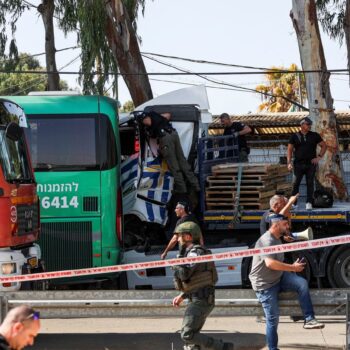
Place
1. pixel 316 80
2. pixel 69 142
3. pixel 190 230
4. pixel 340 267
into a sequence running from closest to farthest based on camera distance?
pixel 190 230 < pixel 69 142 < pixel 340 267 < pixel 316 80

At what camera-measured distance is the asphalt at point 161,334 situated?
34.4 ft

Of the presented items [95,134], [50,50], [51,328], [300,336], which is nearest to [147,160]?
[95,134]

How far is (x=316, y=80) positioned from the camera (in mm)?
17594

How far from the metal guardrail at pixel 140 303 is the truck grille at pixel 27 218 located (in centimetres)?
119

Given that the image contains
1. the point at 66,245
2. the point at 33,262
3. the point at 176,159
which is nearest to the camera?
the point at 33,262

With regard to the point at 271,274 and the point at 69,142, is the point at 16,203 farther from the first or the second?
the point at 271,274

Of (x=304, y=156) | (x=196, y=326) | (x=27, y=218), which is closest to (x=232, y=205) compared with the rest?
(x=304, y=156)

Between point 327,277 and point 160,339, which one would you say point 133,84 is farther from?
point 160,339

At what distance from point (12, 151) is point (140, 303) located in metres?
2.87

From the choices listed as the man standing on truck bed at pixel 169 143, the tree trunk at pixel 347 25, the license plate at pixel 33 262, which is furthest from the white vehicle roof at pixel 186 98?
the tree trunk at pixel 347 25

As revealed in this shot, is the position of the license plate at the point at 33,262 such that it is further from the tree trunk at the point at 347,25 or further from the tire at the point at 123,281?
the tree trunk at the point at 347,25

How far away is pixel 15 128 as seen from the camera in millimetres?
10859

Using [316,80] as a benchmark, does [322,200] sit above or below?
below

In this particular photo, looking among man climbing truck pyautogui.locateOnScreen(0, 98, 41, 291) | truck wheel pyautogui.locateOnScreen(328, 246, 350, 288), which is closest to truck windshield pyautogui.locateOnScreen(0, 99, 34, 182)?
man climbing truck pyautogui.locateOnScreen(0, 98, 41, 291)
